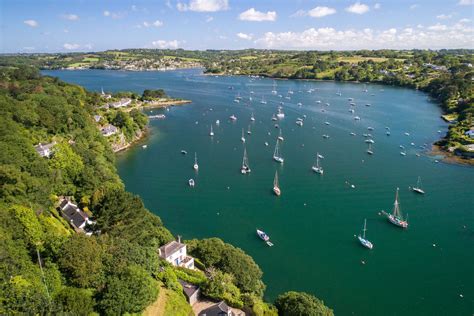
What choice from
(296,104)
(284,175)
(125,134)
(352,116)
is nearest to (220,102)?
(296,104)

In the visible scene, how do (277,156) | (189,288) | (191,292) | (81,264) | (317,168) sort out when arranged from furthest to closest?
(277,156) → (317,168) → (189,288) → (191,292) → (81,264)

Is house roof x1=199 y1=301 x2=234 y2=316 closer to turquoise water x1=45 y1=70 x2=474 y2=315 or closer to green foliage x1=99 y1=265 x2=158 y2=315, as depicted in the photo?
green foliage x1=99 y1=265 x2=158 y2=315

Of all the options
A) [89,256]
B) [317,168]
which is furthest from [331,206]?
[89,256]

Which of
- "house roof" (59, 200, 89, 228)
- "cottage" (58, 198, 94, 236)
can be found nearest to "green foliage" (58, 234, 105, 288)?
"cottage" (58, 198, 94, 236)

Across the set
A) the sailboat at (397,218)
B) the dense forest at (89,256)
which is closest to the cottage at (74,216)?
the dense forest at (89,256)

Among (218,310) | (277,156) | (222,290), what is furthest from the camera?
(277,156)

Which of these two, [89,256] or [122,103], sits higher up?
[89,256]

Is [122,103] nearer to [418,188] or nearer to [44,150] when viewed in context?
[44,150]
